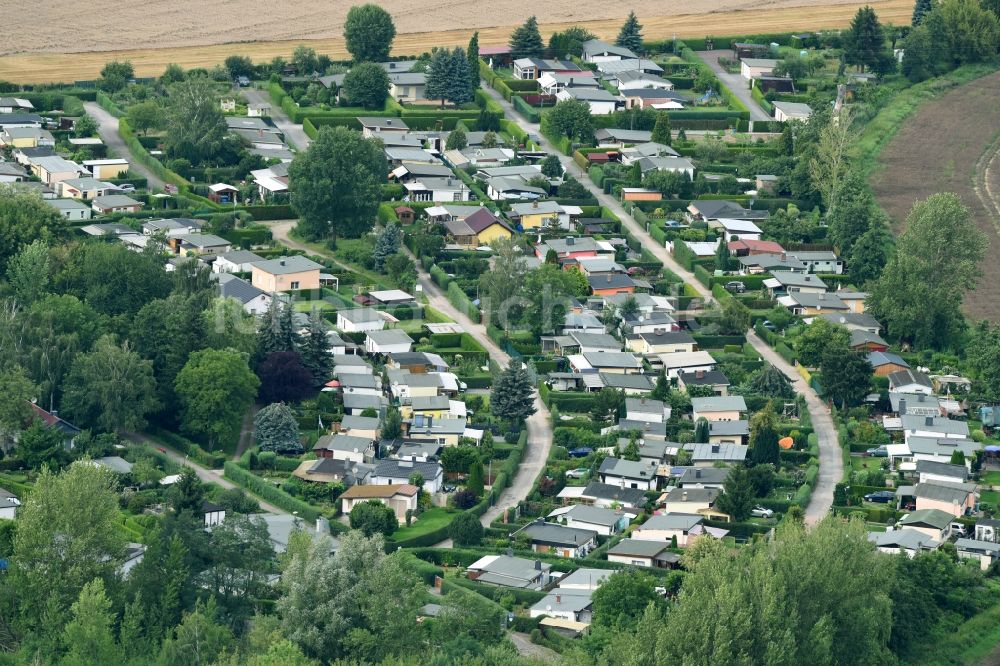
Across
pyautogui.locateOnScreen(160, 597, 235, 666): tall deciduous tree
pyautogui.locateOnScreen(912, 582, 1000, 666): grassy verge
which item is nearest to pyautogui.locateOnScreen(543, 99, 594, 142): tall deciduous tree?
pyautogui.locateOnScreen(912, 582, 1000, 666): grassy verge

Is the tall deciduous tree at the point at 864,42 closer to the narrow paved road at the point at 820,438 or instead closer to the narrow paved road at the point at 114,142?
the narrow paved road at the point at 820,438

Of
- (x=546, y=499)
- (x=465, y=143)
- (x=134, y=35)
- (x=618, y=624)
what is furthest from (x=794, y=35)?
(x=618, y=624)

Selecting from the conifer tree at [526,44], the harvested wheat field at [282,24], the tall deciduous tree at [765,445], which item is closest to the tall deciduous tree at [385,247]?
the tall deciduous tree at [765,445]

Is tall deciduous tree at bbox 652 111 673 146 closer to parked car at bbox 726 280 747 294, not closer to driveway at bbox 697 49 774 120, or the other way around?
driveway at bbox 697 49 774 120

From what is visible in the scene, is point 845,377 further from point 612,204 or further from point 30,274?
point 30,274

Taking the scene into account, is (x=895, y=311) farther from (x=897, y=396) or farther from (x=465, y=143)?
(x=465, y=143)

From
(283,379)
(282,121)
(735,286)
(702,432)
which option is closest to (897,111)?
(735,286)

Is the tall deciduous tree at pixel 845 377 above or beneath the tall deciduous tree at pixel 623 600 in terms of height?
above
